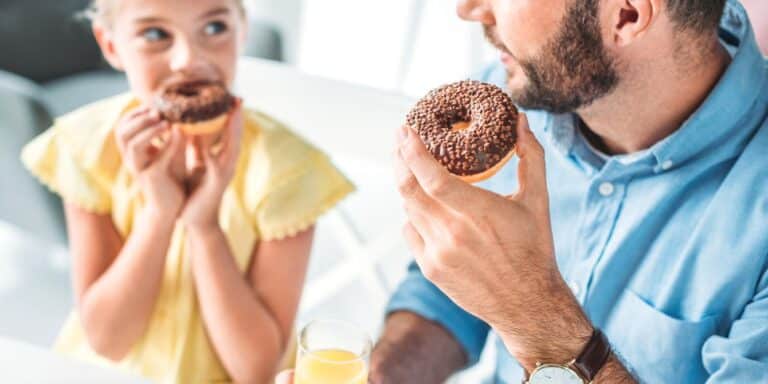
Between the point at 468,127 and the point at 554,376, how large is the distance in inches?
15.2

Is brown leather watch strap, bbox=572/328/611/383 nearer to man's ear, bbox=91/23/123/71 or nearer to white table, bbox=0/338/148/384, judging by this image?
white table, bbox=0/338/148/384

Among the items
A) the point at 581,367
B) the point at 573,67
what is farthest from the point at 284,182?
the point at 581,367

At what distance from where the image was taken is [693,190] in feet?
4.56

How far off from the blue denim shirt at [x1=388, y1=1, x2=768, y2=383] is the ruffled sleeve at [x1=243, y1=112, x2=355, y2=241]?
0.47 metres

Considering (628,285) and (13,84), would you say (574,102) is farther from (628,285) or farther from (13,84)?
(13,84)

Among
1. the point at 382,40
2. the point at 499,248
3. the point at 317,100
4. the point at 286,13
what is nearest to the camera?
the point at 499,248

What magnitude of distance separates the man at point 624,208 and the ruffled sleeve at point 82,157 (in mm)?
673

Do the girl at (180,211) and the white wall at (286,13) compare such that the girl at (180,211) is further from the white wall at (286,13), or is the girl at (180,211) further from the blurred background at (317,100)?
the white wall at (286,13)

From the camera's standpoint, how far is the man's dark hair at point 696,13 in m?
1.32

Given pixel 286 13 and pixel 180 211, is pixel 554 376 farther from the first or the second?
pixel 286 13

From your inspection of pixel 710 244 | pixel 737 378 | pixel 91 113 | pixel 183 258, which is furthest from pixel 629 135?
pixel 91 113

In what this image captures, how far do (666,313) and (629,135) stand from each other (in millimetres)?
300

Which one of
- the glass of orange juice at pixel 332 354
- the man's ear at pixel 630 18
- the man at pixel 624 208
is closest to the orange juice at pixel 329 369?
the glass of orange juice at pixel 332 354

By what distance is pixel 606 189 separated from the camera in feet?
4.78
